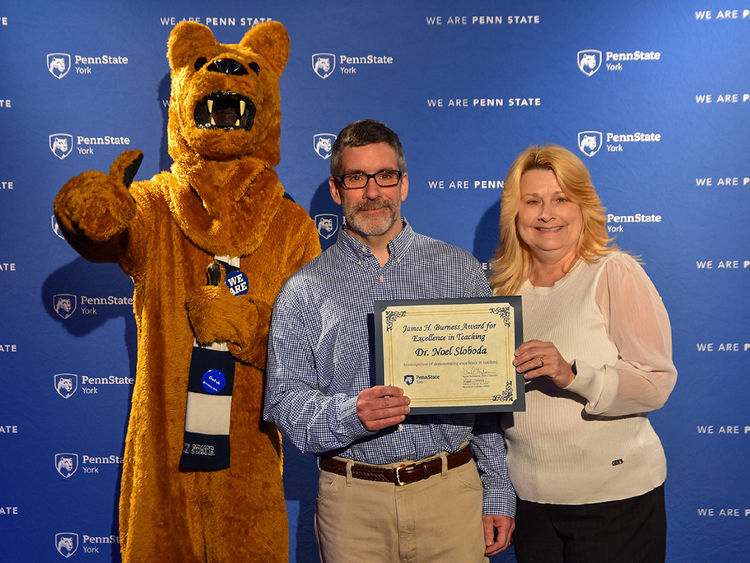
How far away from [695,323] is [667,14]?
1333 millimetres

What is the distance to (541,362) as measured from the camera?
1.57 meters

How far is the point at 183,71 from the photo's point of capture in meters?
1.94

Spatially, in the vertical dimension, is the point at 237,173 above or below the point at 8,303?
above

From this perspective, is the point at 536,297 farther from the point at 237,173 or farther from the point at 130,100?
the point at 130,100

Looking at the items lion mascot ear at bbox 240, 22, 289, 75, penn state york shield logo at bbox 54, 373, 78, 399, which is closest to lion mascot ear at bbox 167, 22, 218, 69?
lion mascot ear at bbox 240, 22, 289, 75

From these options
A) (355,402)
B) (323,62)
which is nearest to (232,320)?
(355,402)

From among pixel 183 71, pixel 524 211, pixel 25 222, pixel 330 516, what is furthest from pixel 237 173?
pixel 25 222

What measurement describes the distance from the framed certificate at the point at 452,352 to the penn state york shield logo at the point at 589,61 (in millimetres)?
1503

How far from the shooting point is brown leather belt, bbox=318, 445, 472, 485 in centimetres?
162

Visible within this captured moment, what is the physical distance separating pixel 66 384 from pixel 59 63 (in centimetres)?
138

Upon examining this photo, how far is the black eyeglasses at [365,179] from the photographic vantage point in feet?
5.70

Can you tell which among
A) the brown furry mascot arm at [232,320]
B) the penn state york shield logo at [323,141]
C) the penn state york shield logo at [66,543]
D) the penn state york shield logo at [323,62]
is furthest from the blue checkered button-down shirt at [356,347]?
the penn state york shield logo at [66,543]

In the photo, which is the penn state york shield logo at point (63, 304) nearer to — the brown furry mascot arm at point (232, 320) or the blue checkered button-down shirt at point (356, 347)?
the brown furry mascot arm at point (232, 320)
